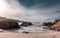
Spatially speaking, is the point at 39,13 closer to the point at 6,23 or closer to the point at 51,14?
the point at 51,14

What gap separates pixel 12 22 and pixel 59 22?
186 centimetres

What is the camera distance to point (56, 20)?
15.4 ft

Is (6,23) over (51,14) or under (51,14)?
under

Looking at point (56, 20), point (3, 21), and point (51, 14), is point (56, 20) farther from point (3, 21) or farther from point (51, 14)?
point (3, 21)

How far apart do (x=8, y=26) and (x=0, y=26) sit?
0.29m

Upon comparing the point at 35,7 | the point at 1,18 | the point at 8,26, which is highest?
the point at 35,7

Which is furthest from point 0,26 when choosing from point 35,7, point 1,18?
point 35,7

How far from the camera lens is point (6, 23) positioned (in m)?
3.89

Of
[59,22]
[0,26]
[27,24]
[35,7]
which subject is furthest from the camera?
[27,24]

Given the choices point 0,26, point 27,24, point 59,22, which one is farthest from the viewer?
point 27,24

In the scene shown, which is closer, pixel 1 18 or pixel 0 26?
pixel 0 26

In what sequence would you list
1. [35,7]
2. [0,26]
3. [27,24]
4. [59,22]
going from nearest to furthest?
[0,26] → [35,7] → [59,22] → [27,24]

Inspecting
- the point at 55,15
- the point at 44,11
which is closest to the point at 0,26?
the point at 44,11

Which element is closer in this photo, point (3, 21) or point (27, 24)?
point (3, 21)
